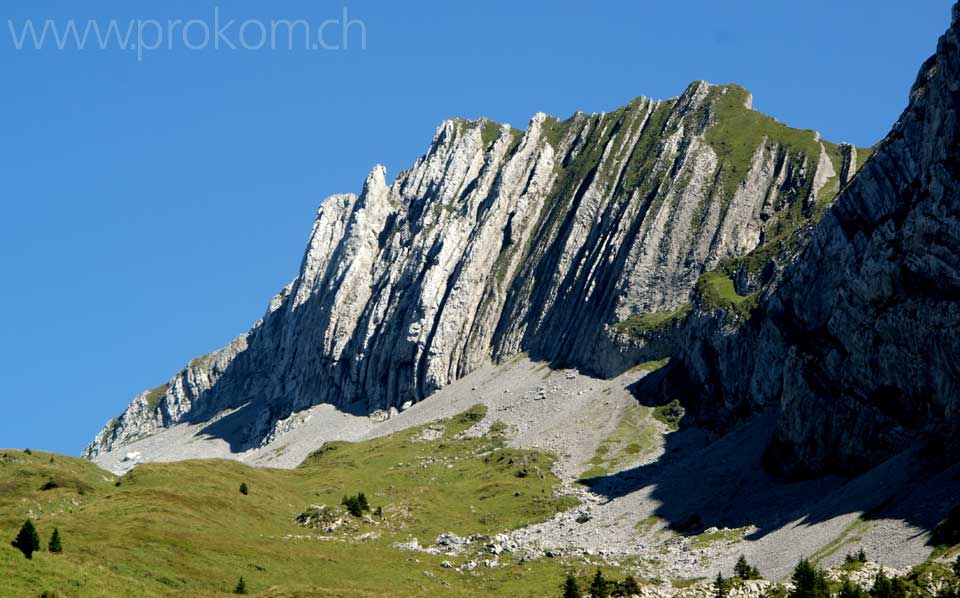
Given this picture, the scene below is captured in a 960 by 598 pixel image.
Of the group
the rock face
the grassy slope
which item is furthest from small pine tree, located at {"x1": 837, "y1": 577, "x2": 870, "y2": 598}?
the rock face

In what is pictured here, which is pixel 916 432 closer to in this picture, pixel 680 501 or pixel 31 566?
pixel 680 501

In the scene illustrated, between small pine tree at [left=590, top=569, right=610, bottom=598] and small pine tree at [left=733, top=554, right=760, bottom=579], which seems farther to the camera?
small pine tree at [left=733, top=554, right=760, bottom=579]

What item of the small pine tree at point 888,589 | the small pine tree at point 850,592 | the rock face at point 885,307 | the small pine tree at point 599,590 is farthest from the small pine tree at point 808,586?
the rock face at point 885,307

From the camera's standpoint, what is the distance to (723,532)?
5428 inches

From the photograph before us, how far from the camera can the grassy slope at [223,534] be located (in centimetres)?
8644

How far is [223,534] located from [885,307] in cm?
8201

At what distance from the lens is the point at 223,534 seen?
118938 mm

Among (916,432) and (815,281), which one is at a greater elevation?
(815,281)

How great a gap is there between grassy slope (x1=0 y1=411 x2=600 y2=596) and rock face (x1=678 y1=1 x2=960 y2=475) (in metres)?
41.3

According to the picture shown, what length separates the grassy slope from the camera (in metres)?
86.4

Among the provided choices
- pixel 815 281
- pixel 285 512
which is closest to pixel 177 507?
pixel 285 512

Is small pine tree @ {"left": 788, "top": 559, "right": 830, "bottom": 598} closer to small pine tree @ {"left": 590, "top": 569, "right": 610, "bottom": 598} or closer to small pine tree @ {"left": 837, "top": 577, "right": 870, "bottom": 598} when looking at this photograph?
small pine tree @ {"left": 837, "top": 577, "right": 870, "bottom": 598}

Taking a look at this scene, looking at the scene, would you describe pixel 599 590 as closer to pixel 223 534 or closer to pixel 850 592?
pixel 850 592

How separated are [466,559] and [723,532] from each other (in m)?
31.0
